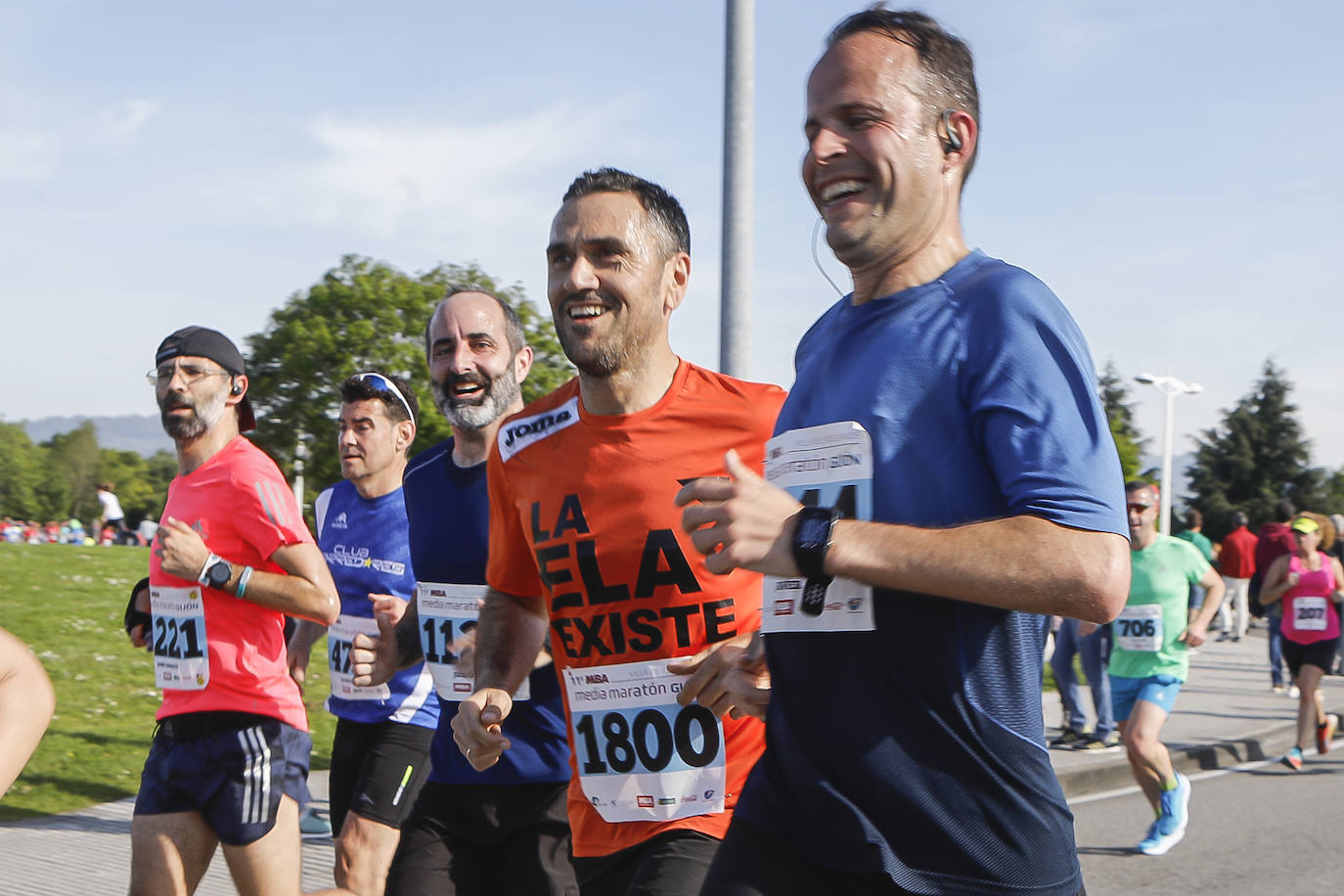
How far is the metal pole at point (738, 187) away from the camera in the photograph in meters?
6.73

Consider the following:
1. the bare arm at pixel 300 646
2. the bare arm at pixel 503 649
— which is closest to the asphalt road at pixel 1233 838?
the bare arm at pixel 300 646

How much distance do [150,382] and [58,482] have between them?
376 ft

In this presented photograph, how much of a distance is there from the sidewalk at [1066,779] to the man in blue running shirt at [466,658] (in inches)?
60.4

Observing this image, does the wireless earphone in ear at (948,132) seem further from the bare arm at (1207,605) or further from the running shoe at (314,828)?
the bare arm at (1207,605)

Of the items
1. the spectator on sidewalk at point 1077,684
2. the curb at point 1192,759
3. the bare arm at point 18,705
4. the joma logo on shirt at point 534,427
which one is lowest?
the curb at point 1192,759

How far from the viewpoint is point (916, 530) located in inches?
76.0

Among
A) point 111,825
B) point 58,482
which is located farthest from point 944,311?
point 58,482

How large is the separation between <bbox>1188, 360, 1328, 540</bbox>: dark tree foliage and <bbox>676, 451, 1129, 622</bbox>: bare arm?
6615 centimetres

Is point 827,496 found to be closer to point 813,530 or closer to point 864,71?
point 813,530

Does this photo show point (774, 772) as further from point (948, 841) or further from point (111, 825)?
point (111, 825)

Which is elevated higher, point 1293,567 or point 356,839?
point 1293,567

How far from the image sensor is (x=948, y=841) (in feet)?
6.68

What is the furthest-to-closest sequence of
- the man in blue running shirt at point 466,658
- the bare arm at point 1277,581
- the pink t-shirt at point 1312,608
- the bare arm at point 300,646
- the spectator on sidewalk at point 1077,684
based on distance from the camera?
the bare arm at point 1277,581 → the spectator on sidewalk at point 1077,684 → the pink t-shirt at point 1312,608 → the bare arm at point 300,646 → the man in blue running shirt at point 466,658

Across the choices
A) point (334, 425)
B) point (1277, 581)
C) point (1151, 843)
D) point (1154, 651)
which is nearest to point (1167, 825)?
point (1151, 843)
